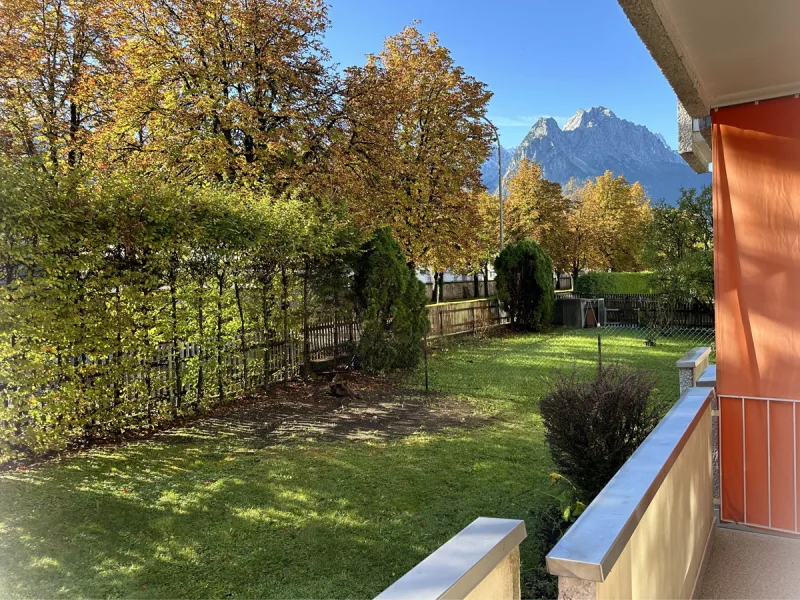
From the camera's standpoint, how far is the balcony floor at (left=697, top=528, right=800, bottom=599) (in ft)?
9.41

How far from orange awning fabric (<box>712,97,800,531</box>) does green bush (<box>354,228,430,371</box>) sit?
27.2ft

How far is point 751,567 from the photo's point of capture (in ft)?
10.2

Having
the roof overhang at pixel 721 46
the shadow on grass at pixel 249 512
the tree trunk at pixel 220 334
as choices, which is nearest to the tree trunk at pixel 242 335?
the tree trunk at pixel 220 334

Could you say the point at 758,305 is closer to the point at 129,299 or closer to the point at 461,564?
the point at 461,564

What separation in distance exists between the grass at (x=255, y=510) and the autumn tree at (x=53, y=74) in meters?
9.28

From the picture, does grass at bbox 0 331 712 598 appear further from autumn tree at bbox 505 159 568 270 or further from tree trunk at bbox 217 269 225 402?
autumn tree at bbox 505 159 568 270

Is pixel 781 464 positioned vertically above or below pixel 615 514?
below

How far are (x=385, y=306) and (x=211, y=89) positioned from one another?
6039mm

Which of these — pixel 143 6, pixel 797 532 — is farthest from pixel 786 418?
pixel 143 6

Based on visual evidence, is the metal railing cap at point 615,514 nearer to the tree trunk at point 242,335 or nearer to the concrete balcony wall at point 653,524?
the concrete balcony wall at point 653,524

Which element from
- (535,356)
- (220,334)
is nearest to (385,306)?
(220,334)

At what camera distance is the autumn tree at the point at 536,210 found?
32.3 meters

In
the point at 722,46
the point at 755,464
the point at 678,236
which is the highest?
the point at 678,236

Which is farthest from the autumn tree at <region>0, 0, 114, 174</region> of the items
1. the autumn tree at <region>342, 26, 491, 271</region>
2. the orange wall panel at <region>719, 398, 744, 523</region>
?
the orange wall panel at <region>719, 398, 744, 523</region>
